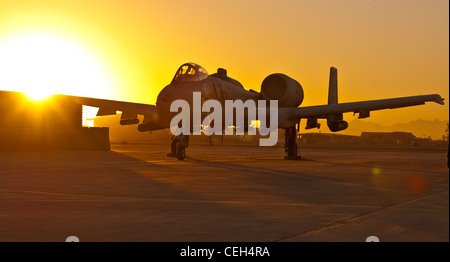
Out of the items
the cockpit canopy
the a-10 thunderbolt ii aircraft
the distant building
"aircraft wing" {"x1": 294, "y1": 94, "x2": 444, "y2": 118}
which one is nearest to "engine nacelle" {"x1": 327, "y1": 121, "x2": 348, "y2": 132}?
the a-10 thunderbolt ii aircraft

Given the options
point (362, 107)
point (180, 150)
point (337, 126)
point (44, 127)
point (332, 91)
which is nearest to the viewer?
point (180, 150)

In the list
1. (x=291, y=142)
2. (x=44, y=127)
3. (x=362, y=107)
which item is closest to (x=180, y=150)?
(x=291, y=142)

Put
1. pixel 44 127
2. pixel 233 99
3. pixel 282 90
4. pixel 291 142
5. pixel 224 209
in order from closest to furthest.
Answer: pixel 224 209 → pixel 233 99 → pixel 291 142 → pixel 282 90 → pixel 44 127

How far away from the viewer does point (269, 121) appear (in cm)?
2811

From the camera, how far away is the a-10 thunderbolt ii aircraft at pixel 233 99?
24.7m

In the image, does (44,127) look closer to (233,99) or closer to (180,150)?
(180,150)

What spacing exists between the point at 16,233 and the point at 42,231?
0.34 metres

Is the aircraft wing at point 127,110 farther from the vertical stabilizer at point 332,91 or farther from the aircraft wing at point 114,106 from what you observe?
the vertical stabilizer at point 332,91

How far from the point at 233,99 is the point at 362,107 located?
6.91 m

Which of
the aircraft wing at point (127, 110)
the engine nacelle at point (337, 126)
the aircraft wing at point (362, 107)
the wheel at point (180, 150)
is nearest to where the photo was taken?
the wheel at point (180, 150)

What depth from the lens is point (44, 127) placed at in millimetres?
45344

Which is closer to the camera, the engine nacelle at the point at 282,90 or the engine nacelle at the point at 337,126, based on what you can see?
the engine nacelle at the point at 337,126

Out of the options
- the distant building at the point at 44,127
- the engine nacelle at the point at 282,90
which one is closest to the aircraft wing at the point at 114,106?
the engine nacelle at the point at 282,90
